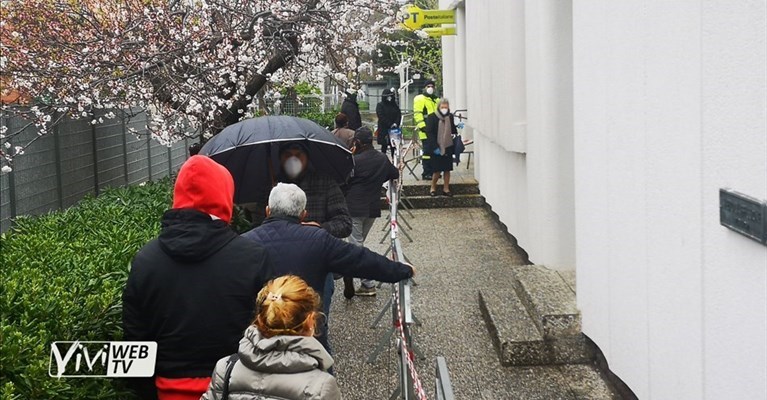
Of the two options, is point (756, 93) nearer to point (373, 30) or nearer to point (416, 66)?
point (373, 30)

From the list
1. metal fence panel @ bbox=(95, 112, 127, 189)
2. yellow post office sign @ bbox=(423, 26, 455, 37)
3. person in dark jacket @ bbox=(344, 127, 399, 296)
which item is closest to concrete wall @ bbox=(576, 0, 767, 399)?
person in dark jacket @ bbox=(344, 127, 399, 296)

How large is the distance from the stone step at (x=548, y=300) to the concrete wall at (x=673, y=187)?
0.74 ft

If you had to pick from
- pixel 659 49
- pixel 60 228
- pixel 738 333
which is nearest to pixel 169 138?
pixel 60 228

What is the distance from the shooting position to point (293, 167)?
7.96 meters

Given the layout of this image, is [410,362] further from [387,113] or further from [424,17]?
[387,113]

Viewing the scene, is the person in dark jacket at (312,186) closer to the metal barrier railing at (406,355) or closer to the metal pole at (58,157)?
the metal barrier railing at (406,355)

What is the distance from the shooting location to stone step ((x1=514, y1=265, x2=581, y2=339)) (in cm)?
759

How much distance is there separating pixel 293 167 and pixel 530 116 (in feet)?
10.0

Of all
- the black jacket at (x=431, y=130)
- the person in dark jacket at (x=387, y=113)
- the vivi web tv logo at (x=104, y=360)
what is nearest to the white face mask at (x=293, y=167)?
the vivi web tv logo at (x=104, y=360)

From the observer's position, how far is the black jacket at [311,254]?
18.6 feet

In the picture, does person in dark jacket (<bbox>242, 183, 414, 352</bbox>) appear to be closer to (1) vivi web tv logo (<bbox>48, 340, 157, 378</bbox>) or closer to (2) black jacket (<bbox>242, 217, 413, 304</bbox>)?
(2) black jacket (<bbox>242, 217, 413, 304</bbox>)

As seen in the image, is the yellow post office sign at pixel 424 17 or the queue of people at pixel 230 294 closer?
the queue of people at pixel 230 294

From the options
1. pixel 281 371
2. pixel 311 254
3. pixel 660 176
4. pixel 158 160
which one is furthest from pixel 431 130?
pixel 281 371

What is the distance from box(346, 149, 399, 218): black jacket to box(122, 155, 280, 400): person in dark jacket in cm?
601
